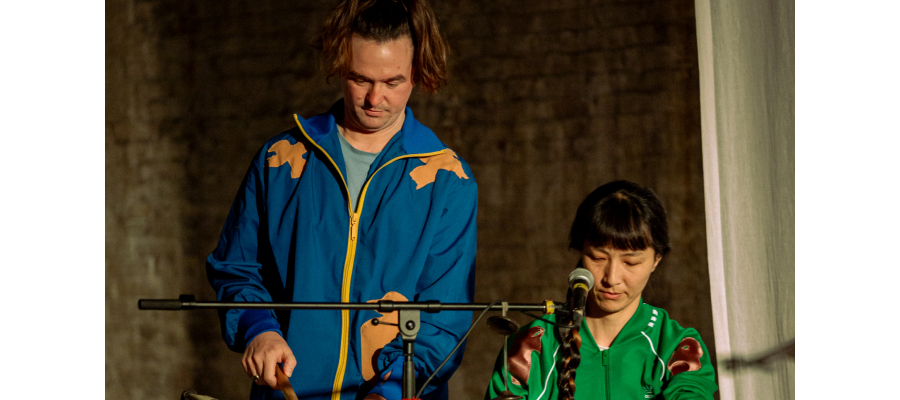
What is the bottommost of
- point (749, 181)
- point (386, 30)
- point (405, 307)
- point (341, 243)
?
point (405, 307)

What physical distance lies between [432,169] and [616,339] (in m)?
0.55

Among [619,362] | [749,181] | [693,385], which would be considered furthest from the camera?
[749,181]

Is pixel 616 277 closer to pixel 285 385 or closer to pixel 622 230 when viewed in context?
pixel 622 230

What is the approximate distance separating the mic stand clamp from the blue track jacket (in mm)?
373

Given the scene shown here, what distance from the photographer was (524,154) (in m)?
2.46

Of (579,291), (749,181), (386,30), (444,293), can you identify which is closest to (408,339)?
(579,291)

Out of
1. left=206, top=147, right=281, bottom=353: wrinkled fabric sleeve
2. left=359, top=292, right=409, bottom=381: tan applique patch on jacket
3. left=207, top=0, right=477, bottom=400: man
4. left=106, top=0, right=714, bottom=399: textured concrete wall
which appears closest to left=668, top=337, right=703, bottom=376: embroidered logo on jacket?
left=207, top=0, right=477, bottom=400: man

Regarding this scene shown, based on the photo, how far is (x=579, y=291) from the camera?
1167 millimetres

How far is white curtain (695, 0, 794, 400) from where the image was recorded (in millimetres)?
1764

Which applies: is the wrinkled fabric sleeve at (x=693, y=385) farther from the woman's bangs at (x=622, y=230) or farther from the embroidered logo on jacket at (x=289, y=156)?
the embroidered logo on jacket at (x=289, y=156)

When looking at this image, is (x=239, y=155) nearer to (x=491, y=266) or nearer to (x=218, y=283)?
(x=491, y=266)

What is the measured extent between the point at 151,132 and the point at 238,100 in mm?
380

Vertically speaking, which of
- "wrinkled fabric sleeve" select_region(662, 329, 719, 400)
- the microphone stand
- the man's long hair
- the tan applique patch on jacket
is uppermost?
the man's long hair

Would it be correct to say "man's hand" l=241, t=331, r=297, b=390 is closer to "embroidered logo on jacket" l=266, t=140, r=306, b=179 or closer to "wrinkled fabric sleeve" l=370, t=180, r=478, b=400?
"wrinkled fabric sleeve" l=370, t=180, r=478, b=400
